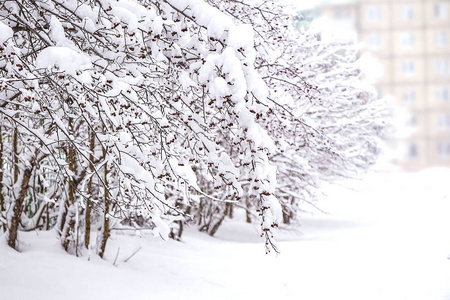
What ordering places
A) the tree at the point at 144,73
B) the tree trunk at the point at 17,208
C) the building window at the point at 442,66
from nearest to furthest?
1. the tree at the point at 144,73
2. the tree trunk at the point at 17,208
3. the building window at the point at 442,66

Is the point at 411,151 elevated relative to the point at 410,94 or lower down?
lower down

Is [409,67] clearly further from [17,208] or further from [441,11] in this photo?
[17,208]

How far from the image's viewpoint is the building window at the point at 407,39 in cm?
4203

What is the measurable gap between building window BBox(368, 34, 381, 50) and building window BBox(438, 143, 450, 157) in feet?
28.3

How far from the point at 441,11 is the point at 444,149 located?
1009cm

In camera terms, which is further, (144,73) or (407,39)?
(407,39)

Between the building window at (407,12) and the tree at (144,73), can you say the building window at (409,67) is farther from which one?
the tree at (144,73)

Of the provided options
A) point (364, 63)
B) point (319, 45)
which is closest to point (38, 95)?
point (319, 45)

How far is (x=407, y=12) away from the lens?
41938 millimetres

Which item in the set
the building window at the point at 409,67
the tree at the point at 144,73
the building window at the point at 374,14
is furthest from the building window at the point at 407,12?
the tree at the point at 144,73

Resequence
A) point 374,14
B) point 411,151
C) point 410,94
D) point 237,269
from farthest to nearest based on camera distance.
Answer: point 374,14
point 411,151
point 410,94
point 237,269

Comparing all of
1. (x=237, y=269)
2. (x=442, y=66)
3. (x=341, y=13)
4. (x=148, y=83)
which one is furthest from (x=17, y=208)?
(x=341, y=13)

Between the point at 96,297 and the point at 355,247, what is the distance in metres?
4.51

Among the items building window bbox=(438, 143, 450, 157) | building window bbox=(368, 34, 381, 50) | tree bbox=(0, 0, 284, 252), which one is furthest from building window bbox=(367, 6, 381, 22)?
tree bbox=(0, 0, 284, 252)
